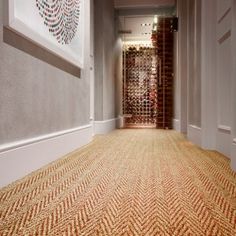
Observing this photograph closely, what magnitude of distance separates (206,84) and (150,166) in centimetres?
126

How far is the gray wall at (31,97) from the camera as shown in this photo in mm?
1542

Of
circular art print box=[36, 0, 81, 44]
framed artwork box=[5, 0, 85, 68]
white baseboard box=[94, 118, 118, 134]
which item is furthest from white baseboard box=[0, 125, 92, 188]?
white baseboard box=[94, 118, 118, 134]

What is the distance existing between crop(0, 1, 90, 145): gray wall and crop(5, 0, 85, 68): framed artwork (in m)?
0.11

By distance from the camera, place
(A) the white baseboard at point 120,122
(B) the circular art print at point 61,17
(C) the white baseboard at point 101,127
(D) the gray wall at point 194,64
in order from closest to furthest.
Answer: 1. (B) the circular art print at point 61,17
2. (D) the gray wall at point 194,64
3. (C) the white baseboard at point 101,127
4. (A) the white baseboard at point 120,122

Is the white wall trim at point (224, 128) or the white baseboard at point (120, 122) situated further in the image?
the white baseboard at point (120, 122)

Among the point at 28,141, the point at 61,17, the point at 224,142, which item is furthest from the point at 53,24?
the point at 224,142

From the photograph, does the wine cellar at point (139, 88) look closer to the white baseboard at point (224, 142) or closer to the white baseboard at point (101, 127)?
the white baseboard at point (101, 127)

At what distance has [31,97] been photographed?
186cm

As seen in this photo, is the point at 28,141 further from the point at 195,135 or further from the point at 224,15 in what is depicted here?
the point at 195,135

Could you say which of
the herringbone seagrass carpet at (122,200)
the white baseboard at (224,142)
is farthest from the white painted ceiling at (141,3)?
the herringbone seagrass carpet at (122,200)

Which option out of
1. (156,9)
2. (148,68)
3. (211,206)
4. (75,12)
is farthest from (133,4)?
(211,206)

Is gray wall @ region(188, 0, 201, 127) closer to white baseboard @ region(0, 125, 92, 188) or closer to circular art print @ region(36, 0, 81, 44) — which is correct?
circular art print @ region(36, 0, 81, 44)

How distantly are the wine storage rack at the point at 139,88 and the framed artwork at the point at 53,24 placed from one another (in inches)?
201

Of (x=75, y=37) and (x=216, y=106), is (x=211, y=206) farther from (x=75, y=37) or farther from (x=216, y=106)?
(x=75, y=37)
